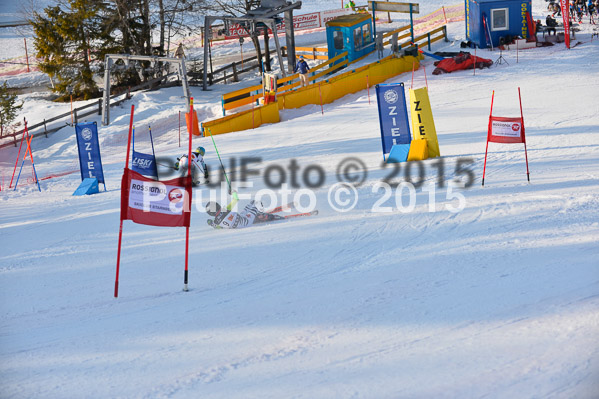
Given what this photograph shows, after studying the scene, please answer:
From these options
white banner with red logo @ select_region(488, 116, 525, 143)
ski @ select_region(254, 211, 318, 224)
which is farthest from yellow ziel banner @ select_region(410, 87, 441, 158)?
ski @ select_region(254, 211, 318, 224)

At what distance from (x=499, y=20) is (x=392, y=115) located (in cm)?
1419

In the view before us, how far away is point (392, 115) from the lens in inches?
543

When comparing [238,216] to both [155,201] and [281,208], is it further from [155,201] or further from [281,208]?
[155,201]

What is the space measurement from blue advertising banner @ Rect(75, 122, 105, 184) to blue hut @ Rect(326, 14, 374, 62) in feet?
45.4

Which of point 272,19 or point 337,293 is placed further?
point 272,19

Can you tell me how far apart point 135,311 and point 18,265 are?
336cm

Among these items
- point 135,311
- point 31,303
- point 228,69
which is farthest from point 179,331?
point 228,69

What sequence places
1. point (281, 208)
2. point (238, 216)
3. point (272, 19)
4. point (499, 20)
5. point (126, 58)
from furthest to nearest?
point (272, 19) → point (499, 20) → point (126, 58) → point (281, 208) → point (238, 216)

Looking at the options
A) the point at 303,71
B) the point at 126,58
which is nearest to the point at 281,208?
the point at 303,71

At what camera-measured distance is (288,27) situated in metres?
27.4

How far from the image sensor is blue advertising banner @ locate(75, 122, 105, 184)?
1550cm

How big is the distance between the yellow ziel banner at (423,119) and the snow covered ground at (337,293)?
65 centimetres

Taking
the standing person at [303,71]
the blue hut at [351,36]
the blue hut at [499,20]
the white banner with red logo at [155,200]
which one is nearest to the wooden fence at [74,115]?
the standing person at [303,71]

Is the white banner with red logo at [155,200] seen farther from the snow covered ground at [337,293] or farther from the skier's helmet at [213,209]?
the skier's helmet at [213,209]
